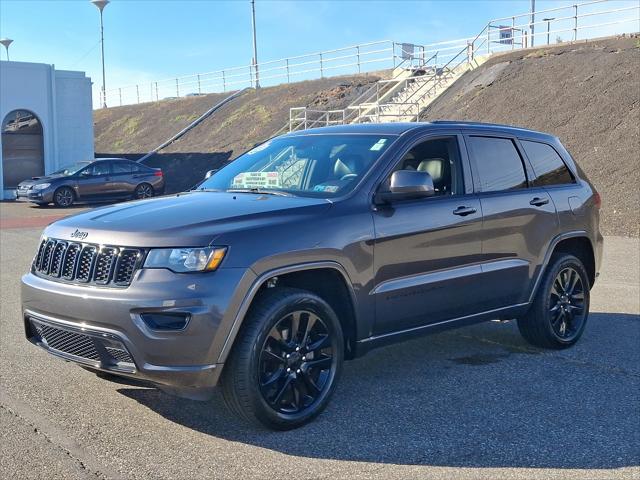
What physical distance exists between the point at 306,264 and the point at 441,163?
1.80 m

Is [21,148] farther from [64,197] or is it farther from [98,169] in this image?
[64,197]

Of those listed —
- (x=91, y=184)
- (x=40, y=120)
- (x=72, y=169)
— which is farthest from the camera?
(x=40, y=120)

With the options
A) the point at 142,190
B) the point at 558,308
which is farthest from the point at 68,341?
the point at 142,190

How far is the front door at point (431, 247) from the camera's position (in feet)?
16.6

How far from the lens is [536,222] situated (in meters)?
6.23

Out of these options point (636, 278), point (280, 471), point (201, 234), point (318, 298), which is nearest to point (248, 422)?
point (280, 471)

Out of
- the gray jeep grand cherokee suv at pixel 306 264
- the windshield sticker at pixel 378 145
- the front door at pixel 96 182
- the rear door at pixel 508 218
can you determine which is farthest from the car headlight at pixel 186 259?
the front door at pixel 96 182

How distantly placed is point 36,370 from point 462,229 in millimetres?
3405

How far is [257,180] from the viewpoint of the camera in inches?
224

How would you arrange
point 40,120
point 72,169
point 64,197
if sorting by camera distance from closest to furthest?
point 64,197 → point 72,169 → point 40,120

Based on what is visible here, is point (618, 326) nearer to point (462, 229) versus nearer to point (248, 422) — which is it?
point (462, 229)

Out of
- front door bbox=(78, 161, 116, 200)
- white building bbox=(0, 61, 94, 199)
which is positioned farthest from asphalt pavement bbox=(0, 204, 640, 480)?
white building bbox=(0, 61, 94, 199)

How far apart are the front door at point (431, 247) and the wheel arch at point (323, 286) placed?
0.19 meters

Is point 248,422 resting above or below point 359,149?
below
